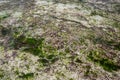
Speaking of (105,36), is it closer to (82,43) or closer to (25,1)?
(82,43)

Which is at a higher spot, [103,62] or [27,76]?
[103,62]

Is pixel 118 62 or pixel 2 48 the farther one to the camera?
pixel 2 48

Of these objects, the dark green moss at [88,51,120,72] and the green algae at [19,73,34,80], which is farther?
the dark green moss at [88,51,120,72]

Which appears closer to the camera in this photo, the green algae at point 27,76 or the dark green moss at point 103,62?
the green algae at point 27,76

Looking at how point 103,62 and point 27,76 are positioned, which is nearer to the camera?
point 27,76

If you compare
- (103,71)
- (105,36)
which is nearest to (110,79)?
(103,71)

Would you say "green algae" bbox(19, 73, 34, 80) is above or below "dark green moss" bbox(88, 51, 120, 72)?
below

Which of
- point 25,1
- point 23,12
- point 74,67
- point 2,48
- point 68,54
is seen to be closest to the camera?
point 74,67

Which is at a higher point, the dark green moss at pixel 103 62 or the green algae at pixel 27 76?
the dark green moss at pixel 103 62
